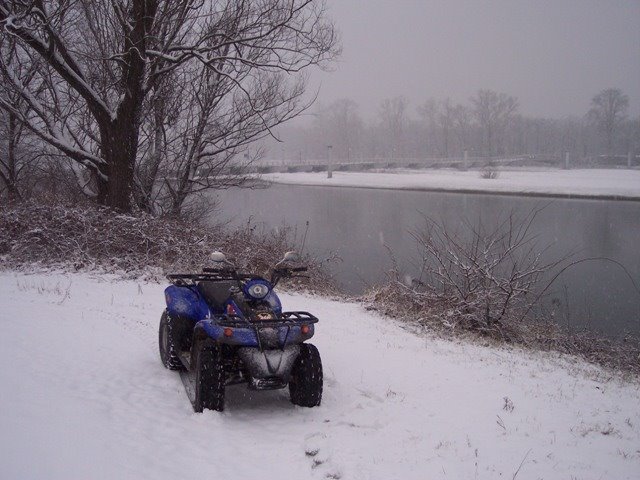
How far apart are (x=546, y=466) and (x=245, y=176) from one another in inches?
538

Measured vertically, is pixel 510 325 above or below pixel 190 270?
below

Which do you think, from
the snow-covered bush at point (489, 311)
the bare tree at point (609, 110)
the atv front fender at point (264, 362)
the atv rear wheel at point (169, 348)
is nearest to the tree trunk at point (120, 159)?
the snow-covered bush at point (489, 311)

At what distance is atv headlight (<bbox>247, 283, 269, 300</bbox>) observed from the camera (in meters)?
4.83

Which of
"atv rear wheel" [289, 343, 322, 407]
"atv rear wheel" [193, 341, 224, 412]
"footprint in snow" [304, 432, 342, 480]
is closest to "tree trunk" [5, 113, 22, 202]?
"atv rear wheel" [193, 341, 224, 412]

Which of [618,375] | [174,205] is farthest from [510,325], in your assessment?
[174,205]

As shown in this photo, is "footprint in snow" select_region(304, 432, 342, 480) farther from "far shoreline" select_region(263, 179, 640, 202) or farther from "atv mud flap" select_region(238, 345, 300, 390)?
"far shoreline" select_region(263, 179, 640, 202)

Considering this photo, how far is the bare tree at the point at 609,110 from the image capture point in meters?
88.9

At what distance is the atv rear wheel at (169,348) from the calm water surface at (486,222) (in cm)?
834

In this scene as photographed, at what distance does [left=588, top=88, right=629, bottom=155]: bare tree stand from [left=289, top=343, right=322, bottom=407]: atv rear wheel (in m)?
98.8

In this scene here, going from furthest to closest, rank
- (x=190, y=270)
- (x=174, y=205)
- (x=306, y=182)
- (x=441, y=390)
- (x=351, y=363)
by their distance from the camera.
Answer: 1. (x=306, y=182)
2. (x=174, y=205)
3. (x=190, y=270)
4. (x=351, y=363)
5. (x=441, y=390)

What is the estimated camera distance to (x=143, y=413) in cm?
438

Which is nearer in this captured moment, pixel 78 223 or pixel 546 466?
pixel 546 466

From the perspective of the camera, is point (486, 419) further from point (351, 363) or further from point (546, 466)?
point (351, 363)

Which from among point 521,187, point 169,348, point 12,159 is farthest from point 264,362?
point 521,187
